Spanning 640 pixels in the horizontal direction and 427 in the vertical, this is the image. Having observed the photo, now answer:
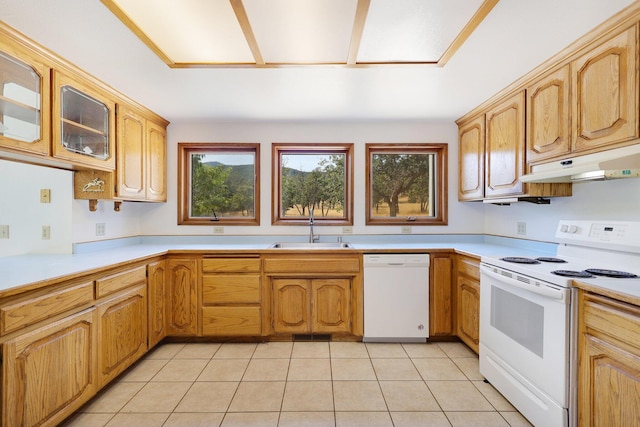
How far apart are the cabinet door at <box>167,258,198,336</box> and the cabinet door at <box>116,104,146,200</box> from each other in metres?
0.69

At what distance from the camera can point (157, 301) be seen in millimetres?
2590

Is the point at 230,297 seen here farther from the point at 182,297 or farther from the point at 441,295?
the point at 441,295

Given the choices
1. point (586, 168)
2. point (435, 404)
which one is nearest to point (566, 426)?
point (435, 404)

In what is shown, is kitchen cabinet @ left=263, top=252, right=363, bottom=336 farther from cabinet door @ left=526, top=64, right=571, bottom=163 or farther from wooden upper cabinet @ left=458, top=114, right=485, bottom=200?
cabinet door @ left=526, top=64, right=571, bottom=163

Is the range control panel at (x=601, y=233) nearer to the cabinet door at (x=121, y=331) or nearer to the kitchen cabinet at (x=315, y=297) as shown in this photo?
the kitchen cabinet at (x=315, y=297)

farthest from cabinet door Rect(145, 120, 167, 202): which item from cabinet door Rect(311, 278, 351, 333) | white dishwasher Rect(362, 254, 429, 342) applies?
white dishwasher Rect(362, 254, 429, 342)

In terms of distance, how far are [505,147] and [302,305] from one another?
7.07 feet

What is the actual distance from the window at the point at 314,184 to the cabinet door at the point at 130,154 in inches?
51.3

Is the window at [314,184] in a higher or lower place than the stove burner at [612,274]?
higher

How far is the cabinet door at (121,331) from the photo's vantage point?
193cm

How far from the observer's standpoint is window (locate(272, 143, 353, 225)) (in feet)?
11.1

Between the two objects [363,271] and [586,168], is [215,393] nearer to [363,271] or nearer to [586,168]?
[363,271]

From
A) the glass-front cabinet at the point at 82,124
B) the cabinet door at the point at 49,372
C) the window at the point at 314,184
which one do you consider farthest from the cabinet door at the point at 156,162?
the cabinet door at the point at 49,372

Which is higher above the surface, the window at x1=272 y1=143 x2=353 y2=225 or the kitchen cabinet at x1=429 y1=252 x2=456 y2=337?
the window at x1=272 y1=143 x2=353 y2=225
